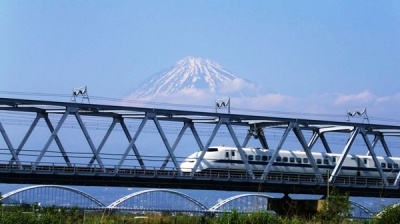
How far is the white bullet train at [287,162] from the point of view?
71875 mm

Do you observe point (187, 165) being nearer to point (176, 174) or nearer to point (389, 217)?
point (176, 174)

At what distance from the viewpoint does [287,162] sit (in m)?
75.6

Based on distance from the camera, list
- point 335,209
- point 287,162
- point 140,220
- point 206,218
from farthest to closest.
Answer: point 287,162 → point 335,209 → point 140,220 → point 206,218

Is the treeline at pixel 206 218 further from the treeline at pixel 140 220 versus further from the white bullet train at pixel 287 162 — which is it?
the white bullet train at pixel 287 162

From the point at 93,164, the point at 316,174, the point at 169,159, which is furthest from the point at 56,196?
the point at 316,174

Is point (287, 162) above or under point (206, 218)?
above

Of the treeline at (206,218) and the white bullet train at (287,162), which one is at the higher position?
the white bullet train at (287,162)

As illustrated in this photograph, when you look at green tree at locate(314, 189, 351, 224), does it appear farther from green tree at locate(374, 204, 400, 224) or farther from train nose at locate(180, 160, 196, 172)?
train nose at locate(180, 160, 196, 172)

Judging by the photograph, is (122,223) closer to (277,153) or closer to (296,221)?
(296,221)

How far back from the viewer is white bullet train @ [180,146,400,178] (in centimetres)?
7188

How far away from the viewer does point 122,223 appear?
36.1 m

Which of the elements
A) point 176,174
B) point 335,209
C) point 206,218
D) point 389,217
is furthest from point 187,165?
point 389,217

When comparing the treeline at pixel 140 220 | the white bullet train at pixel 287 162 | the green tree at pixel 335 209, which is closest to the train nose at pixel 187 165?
the white bullet train at pixel 287 162

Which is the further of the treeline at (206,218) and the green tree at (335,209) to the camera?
the green tree at (335,209)
